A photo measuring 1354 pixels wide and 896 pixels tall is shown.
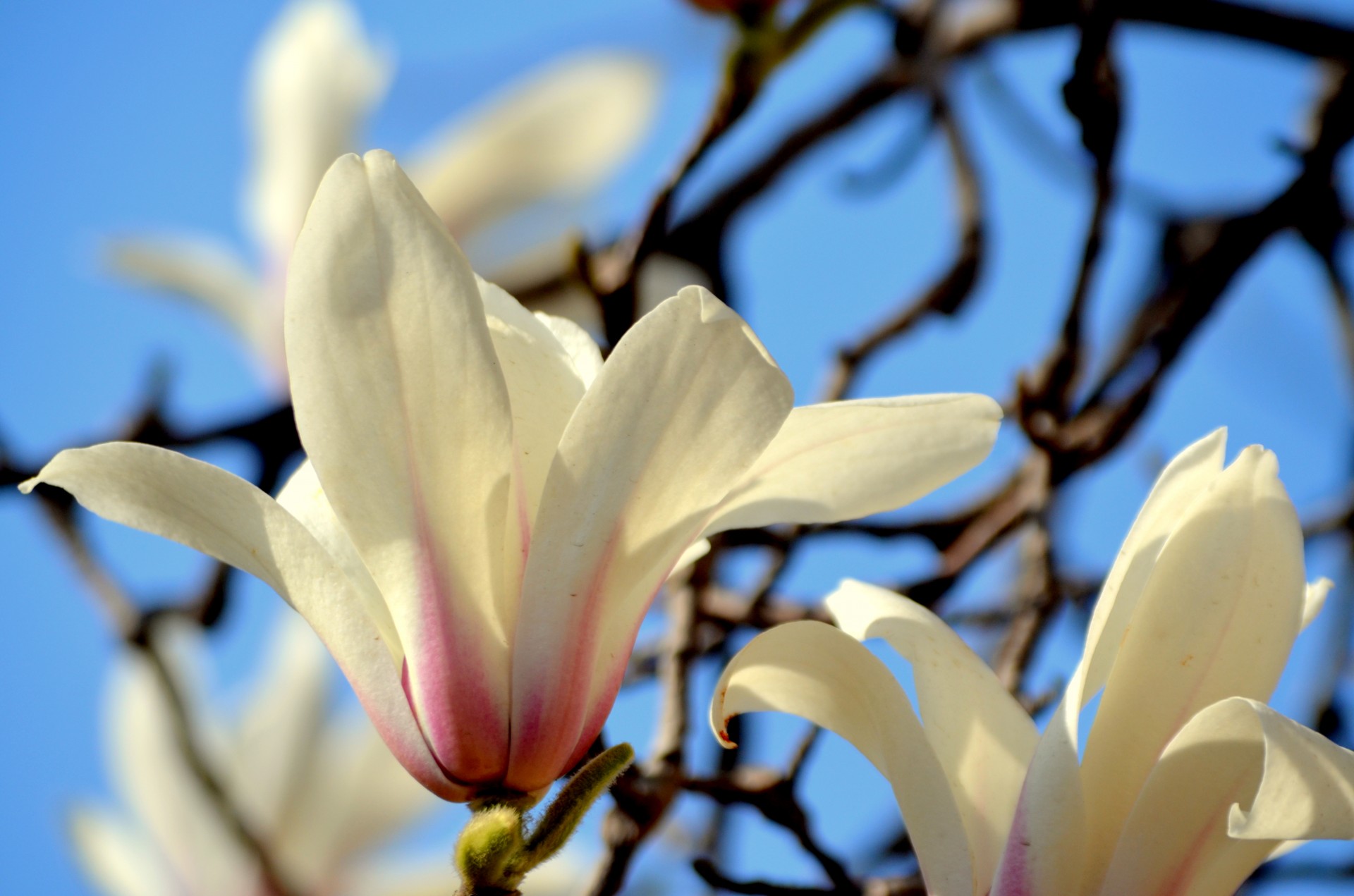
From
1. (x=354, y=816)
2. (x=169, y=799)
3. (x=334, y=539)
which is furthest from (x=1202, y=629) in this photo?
(x=169, y=799)

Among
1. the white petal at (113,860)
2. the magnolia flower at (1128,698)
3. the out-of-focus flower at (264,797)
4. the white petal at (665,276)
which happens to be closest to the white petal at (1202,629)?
the magnolia flower at (1128,698)

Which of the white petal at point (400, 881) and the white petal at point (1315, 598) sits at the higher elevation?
the white petal at point (1315, 598)

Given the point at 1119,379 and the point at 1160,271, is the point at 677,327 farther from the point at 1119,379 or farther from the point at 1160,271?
the point at 1160,271

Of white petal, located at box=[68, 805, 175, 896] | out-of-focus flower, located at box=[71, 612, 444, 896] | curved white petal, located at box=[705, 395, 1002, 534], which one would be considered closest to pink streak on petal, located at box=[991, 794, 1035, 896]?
curved white petal, located at box=[705, 395, 1002, 534]

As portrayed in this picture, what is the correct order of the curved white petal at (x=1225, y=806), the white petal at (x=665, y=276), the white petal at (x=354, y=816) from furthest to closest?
the white petal at (x=354, y=816)
the white petal at (x=665, y=276)
the curved white petal at (x=1225, y=806)

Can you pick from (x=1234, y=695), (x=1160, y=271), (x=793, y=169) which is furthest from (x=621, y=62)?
(x=1234, y=695)

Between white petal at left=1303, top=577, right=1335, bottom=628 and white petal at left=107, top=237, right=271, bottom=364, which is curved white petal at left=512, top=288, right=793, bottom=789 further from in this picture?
white petal at left=107, top=237, right=271, bottom=364

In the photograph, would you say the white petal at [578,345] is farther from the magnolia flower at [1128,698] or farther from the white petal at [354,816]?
the white petal at [354,816]
